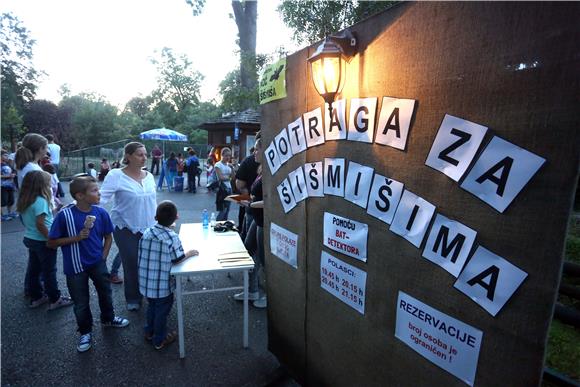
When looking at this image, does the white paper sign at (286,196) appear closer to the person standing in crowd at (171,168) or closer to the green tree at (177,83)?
the person standing in crowd at (171,168)

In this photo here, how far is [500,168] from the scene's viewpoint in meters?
1.31

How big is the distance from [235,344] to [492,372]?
8.43ft

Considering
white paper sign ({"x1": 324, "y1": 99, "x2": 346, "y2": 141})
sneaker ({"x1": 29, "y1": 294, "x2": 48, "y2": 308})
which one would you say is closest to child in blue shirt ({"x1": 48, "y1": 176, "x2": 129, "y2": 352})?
sneaker ({"x1": 29, "y1": 294, "x2": 48, "y2": 308})

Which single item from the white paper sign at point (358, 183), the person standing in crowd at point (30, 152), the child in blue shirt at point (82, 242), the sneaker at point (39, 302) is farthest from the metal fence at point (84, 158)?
the white paper sign at point (358, 183)

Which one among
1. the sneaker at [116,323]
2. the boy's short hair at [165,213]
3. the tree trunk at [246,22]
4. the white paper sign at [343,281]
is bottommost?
the sneaker at [116,323]

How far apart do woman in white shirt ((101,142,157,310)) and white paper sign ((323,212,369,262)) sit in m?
2.29

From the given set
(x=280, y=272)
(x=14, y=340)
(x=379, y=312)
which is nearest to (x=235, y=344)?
(x=280, y=272)

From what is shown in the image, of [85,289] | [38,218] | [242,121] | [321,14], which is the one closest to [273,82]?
[85,289]

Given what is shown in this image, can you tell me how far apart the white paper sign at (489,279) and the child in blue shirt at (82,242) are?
3166 millimetres

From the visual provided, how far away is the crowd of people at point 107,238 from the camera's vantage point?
9.92 feet

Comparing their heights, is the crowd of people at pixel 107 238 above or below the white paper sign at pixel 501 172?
below

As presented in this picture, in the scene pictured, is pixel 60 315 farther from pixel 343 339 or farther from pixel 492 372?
pixel 492 372

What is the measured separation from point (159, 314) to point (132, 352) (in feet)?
1.58

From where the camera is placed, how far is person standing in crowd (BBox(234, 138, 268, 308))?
155 inches
